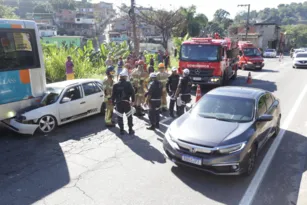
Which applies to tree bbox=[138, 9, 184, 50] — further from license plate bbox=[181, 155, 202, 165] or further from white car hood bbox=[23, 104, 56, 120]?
license plate bbox=[181, 155, 202, 165]

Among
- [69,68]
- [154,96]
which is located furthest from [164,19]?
[154,96]

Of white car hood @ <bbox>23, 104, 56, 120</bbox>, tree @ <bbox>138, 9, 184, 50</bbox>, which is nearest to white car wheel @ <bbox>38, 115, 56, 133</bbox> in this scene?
white car hood @ <bbox>23, 104, 56, 120</bbox>

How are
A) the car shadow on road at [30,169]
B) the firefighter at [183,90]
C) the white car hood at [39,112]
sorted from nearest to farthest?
the car shadow on road at [30,169], the white car hood at [39,112], the firefighter at [183,90]

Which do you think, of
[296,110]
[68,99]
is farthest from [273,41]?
[68,99]

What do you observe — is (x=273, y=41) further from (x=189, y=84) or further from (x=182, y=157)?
(x=182, y=157)

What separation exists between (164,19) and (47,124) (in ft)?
92.1

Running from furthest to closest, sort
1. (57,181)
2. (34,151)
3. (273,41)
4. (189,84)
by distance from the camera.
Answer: (273,41)
(189,84)
(34,151)
(57,181)

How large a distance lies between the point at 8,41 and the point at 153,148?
16.5 ft

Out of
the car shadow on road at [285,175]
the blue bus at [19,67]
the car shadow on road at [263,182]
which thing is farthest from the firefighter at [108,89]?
the car shadow on road at [285,175]

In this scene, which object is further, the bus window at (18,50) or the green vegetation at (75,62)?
the green vegetation at (75,62)

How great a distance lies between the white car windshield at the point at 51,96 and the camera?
7.94m

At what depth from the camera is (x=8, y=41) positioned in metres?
7.56

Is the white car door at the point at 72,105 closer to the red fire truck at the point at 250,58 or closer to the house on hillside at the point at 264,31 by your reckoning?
the red fire truck at the point at 250,58

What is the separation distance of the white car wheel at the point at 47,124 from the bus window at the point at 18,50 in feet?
5.62
